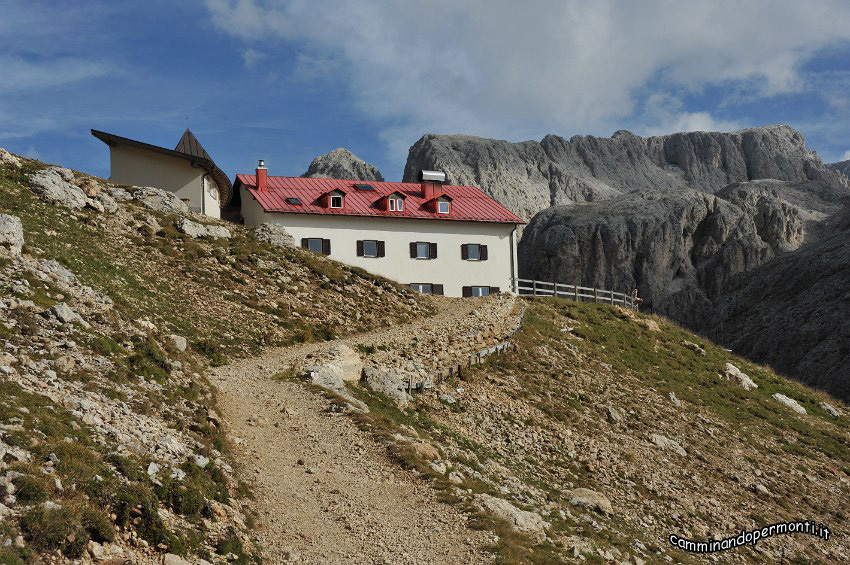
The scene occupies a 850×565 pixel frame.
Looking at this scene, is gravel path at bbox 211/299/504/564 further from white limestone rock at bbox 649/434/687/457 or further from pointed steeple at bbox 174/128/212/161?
pointed steeple at bbox 174/128/212/161

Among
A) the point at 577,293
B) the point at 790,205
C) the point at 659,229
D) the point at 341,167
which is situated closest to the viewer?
the point at 577,293

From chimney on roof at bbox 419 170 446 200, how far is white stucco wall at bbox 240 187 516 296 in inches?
202

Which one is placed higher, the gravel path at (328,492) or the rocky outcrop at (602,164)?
the rocky outcrop at (602,164)

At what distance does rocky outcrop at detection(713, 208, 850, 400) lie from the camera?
270 ft

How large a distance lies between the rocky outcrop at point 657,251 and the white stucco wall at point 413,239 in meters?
66.6

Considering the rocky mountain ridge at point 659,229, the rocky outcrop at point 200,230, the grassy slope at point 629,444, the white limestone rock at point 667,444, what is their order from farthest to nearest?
the rocky mountain ridge at point 659,229 → the rocky outcrop at point 200,230 → the white limestone rock at point 667,444 → the grassy slope at point 629,444

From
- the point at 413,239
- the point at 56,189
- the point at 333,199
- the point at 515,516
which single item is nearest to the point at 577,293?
the point at 413,239

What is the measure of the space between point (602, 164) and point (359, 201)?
13921cm

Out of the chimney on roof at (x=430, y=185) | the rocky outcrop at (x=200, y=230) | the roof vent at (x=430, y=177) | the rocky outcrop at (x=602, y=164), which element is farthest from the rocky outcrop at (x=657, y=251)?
the rocky outcrop at (x=200, y=230)

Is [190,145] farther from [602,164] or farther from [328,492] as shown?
[602,164]

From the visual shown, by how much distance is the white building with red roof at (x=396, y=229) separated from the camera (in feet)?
184

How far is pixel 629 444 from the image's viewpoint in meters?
32.0

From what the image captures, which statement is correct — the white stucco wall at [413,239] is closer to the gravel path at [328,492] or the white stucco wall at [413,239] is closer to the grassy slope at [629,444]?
the grassy slope at [629,444]

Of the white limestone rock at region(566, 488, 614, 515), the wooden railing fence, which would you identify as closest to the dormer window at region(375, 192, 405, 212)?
the wooden railing fence
